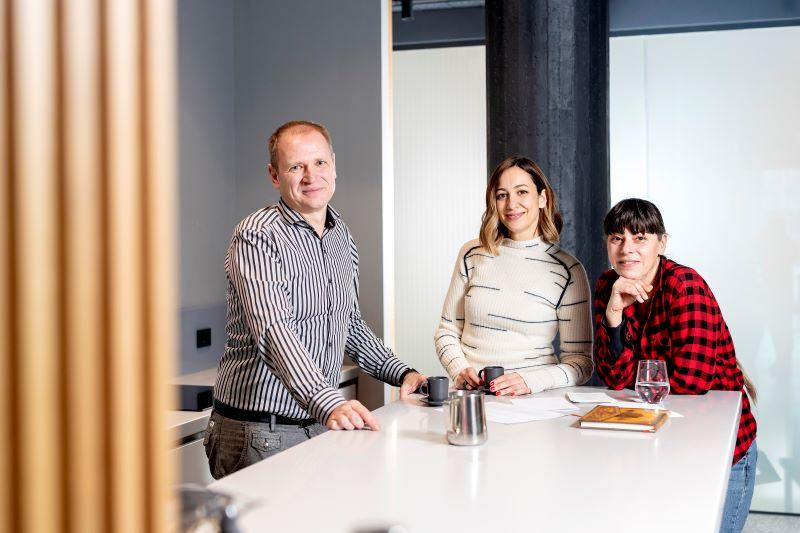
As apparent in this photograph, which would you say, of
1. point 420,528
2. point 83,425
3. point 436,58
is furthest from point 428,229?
point 83,425

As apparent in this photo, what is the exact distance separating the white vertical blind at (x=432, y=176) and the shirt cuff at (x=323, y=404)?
2.89 metres

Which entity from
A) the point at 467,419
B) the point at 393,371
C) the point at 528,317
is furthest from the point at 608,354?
the point at 467,419

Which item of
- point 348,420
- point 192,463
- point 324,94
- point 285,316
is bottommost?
point 192,463

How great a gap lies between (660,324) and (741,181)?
233 centimetres

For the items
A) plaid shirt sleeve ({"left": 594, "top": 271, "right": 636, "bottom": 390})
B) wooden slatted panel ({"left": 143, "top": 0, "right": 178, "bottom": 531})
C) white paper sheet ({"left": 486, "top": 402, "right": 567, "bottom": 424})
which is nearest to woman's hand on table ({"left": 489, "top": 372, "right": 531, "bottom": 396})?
white paper sheet ({"left": 486, "top": 402, "right": 567, "bottom": 424})

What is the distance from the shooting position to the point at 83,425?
40cm

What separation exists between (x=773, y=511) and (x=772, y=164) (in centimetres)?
178

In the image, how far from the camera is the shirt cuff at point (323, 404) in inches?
75.9

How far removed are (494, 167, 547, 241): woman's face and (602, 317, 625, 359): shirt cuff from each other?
41cm

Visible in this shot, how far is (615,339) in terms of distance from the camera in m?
2.42

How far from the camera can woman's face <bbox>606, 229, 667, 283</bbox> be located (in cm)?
235

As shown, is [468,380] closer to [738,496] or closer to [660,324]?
[660,324]

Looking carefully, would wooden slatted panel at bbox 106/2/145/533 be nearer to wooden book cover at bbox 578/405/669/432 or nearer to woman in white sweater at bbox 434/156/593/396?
wooden book cover at bbox 578/405/669/432

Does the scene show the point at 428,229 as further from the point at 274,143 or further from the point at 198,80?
the point at 274,143
